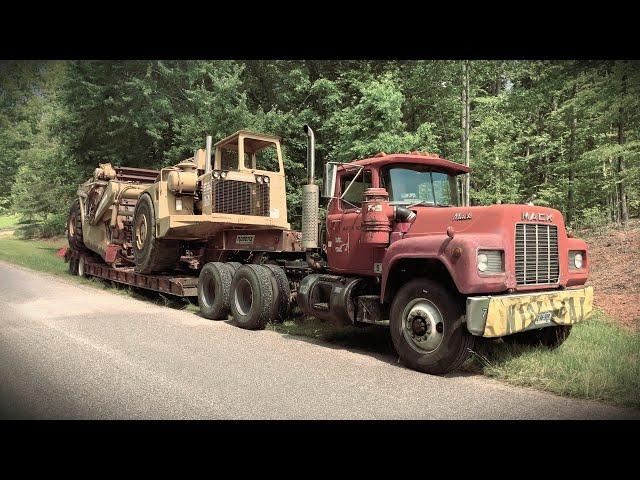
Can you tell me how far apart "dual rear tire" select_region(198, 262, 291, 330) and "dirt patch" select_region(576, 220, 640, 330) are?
5335mm

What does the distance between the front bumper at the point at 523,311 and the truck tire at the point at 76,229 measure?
1456 cm

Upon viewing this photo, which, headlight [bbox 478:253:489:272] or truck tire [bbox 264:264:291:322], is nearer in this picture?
headlight [bbox 478:253:489:272]

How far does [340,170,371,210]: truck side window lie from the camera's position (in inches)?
276

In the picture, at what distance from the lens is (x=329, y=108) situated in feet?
56.0

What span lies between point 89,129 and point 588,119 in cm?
1749

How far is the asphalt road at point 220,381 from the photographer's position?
4.16m

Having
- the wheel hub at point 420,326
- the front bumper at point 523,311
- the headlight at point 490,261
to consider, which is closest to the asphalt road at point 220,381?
the wheel hub at point 420,326

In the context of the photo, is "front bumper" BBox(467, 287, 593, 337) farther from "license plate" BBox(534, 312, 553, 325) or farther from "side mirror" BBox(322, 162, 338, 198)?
"side mirror" BBox(322, 162, 338, 198)

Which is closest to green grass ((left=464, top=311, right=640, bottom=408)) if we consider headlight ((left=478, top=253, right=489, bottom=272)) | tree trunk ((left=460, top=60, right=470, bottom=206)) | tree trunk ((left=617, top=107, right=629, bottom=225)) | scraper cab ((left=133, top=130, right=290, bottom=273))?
headlight ((left=478, top=253, right=489, bottom=272))

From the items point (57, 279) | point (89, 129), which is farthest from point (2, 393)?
point (89, 129)

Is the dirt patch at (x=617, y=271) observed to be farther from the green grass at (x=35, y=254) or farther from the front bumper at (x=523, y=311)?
the green grass at (x=35, y=254)

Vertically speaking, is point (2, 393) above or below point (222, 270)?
below

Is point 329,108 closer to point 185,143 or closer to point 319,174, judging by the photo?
point 319,174

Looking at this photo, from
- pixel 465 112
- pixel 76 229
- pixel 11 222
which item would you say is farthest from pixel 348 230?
pixel 11 222
